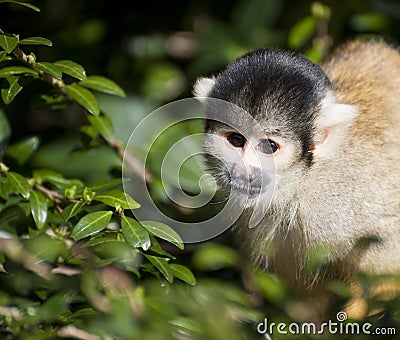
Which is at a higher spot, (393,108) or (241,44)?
(241,44)

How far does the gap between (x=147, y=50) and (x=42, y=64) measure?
179 centimetres

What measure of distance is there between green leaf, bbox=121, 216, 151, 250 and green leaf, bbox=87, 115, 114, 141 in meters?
0.51

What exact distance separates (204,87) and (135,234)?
728mm

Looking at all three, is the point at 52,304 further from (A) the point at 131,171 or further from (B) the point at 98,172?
(B) the point at 98,172

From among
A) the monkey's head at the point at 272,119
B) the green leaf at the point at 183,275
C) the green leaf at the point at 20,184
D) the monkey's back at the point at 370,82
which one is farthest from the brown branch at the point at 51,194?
the monkey's back at the point at 370,82

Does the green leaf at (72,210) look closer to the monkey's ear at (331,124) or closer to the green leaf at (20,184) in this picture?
the green leaf at (20,184)

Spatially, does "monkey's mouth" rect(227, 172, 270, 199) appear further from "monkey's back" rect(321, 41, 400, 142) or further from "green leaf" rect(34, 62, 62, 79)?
"green leaf" rect(34, 62, 62, 79)

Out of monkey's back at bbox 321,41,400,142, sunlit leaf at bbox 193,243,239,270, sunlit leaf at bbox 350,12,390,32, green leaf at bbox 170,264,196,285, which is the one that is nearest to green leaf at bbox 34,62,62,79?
green leaf at bbox 170,264,196,285

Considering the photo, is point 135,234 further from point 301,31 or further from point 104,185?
point 301,31

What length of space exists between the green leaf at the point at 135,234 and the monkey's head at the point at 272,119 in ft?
1.55

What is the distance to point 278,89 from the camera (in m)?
2.31

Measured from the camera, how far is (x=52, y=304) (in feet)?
6.61

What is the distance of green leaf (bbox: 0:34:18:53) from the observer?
78.7 inches

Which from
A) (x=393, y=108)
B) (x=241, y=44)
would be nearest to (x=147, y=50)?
(x=241, y=44)
